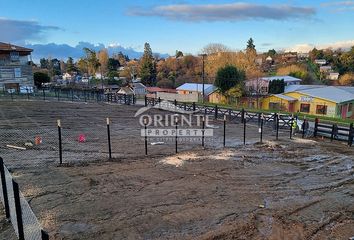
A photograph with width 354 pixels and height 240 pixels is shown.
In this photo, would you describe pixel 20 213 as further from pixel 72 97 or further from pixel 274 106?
pixel 274 106

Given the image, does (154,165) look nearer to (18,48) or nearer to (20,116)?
(20,116)

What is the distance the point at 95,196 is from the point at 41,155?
5.63 meters

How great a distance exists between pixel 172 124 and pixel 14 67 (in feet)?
111

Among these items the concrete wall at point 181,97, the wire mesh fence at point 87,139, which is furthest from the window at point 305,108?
the wire mesh fence at point 87,139

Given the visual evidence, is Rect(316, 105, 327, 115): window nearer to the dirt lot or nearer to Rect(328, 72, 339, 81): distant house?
the dirt lot

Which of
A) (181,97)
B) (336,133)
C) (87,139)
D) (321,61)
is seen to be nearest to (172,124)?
(87,139)

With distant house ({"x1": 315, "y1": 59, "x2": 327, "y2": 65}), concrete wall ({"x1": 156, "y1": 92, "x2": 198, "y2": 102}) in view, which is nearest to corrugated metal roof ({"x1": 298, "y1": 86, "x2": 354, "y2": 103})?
concrete wall ({"x1": 156, "y1": 92, "x2": 198, "y2": 102})

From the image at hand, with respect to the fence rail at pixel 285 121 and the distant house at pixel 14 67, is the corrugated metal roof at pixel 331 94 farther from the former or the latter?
the distant house at pixel 14 67

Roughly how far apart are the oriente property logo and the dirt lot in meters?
2.43

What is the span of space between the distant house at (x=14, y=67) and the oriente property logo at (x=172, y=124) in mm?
24997

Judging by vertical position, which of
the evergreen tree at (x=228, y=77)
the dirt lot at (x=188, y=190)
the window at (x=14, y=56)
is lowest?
the dirt lot at (x=188, y=190)

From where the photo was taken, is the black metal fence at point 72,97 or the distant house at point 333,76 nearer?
the black metal fence at point 72,97

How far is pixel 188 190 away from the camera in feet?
30.7

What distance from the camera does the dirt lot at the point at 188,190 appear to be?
698 centimetres
